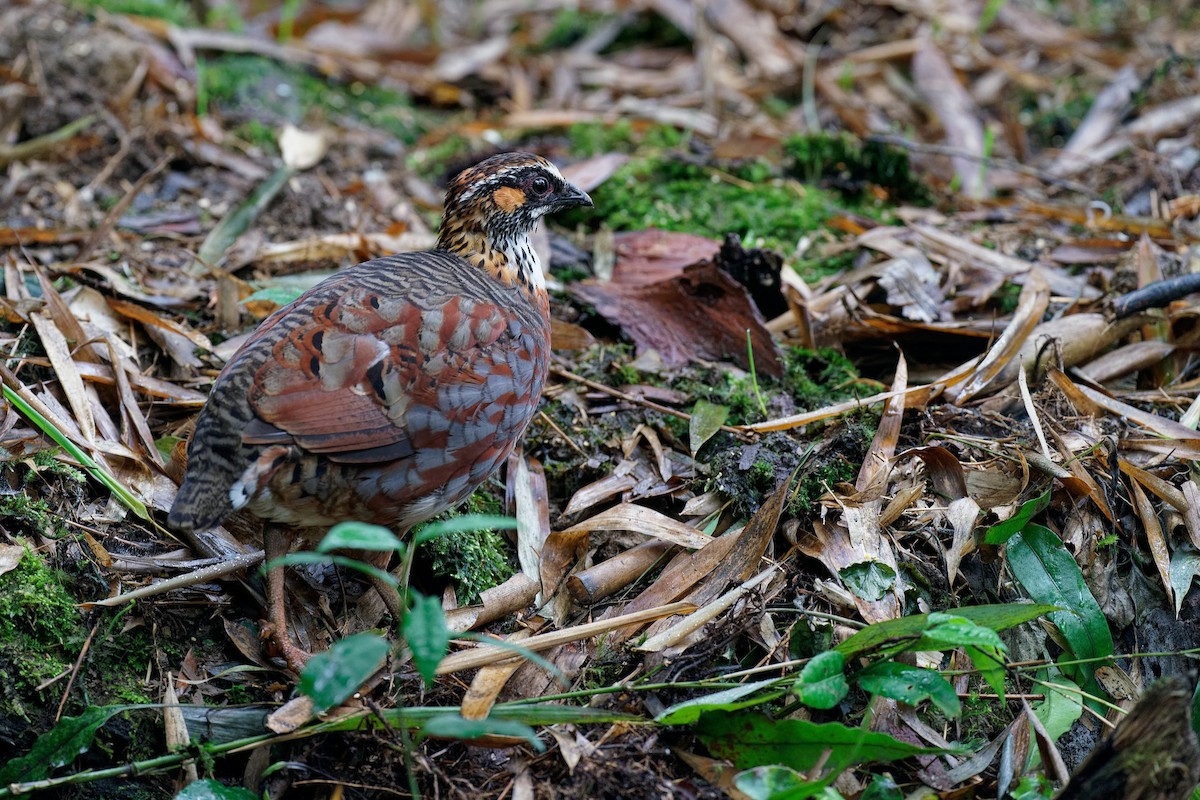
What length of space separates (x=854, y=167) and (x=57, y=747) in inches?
206

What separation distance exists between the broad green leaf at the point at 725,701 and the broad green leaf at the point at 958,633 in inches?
19.5

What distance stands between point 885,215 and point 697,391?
7.35ft

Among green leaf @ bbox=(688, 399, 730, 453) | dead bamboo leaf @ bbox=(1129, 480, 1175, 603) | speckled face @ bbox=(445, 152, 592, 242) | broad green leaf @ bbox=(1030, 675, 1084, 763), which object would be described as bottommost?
broad green leaf @ bbox=(1030, 675, 1084, 763)

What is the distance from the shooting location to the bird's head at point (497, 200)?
4.71m

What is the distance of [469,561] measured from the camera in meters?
4.15

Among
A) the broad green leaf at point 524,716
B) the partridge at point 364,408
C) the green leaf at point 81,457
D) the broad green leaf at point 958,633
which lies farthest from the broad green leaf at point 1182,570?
the green leaf at point 81,457

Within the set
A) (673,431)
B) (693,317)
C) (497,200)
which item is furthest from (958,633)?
(497,200)

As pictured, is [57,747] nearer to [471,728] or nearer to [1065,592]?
[471,728]

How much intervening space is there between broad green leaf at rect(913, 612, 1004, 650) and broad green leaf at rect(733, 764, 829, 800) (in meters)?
0.56

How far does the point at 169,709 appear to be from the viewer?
3.43 meters

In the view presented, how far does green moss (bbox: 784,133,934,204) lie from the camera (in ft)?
21.4

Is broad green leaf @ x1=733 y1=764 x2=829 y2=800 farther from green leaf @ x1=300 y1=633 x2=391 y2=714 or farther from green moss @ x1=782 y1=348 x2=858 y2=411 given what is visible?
green moss @ x1=782 y1=348 x2=858 y2=411

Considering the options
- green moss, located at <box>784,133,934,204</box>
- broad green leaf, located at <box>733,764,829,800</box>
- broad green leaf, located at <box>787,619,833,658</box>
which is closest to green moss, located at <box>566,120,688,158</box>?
green moss, located at <box>784,133,934,204</box>

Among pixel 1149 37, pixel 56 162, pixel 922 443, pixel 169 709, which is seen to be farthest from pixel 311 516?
pixel 1149 37
